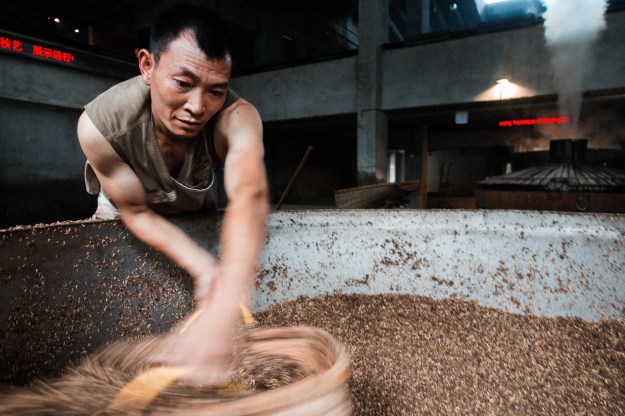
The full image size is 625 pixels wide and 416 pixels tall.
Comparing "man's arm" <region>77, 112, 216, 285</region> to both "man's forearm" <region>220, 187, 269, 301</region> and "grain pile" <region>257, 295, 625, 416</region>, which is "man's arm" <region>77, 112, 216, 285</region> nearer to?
"man's forearm" <region>220, 187, 269, 301</region>

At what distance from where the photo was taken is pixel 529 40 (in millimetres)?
5148

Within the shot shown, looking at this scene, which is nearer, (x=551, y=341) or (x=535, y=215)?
(x=551, y=341)

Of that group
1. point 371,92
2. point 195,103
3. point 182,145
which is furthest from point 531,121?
point 195,103

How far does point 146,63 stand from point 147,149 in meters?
0.28

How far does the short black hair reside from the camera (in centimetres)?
104

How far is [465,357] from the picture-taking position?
1.26 meters

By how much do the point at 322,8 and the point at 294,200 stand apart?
553cm

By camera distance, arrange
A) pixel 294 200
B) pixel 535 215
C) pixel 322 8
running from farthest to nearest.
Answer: pixel 294 200 → pixel 322 8 → pixel 535 215

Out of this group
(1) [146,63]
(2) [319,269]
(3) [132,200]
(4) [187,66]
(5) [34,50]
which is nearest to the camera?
(4) [187,66]

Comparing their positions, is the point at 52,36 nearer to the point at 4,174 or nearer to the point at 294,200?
the point at 4,174

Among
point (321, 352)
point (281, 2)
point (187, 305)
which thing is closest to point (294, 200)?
point (281, 2)

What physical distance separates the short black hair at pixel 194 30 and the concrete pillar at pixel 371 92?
5455 millimetres

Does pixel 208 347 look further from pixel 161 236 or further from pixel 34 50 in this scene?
pixel 34 50

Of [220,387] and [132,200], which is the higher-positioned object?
[132,200]
